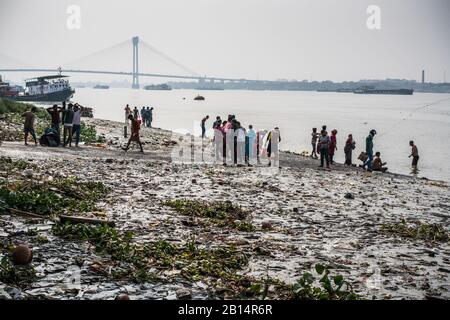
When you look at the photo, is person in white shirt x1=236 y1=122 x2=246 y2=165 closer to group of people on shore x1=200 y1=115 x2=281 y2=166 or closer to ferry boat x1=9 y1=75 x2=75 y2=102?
group of people on shore x1=200 y1=115 x2=281 y2=166

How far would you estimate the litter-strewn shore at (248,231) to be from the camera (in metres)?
5.60

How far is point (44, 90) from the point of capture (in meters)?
63.9

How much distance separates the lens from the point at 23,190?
882 centimetres

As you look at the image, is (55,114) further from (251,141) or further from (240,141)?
(251,141)

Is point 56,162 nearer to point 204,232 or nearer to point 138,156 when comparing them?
point 138,156

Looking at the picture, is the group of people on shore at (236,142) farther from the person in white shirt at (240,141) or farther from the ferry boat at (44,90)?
the ferry boat at (44,90)

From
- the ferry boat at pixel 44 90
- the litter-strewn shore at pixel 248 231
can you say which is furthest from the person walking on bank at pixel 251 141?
the ferry boat at pixel 44 90

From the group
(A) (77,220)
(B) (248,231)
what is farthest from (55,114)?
(B) (248,231)

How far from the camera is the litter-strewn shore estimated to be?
5598 millimetres

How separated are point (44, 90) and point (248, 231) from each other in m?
61.7

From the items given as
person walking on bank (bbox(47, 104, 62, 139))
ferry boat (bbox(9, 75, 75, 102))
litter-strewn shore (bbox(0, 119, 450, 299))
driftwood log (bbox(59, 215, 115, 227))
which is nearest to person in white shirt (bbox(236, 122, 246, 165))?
litter-strewn shore (bbox(0, 119, 450, 299))

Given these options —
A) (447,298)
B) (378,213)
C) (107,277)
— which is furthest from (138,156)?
(447,298)

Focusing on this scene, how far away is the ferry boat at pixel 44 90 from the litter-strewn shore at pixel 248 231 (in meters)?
51.5
